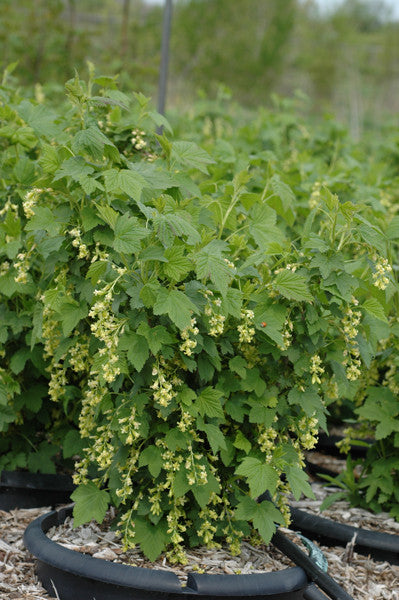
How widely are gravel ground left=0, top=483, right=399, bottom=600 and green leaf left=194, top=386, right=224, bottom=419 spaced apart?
0.49 m

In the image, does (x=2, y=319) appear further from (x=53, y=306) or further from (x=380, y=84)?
(x=380, y=84)

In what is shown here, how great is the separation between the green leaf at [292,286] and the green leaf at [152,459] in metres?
0.61

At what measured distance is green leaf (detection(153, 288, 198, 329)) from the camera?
1861 millimetres

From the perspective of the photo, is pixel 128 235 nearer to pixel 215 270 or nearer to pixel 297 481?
pixel 215 270

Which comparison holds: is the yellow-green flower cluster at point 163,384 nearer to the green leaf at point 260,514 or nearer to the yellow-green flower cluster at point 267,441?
the yellow-green flower cluster at point 267,441

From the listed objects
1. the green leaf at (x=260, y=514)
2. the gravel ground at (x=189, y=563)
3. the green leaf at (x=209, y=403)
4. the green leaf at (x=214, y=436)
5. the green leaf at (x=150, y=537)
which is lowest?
the gravel ground at (x=189, y=563)

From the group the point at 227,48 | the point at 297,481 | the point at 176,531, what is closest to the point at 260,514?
the point at 297,481

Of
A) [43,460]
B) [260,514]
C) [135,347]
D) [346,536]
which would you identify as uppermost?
[135,347]

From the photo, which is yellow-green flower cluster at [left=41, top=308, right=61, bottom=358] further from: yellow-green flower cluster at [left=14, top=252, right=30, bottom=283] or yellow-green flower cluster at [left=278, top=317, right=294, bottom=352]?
yellow-green flower cluster at [left=278, top=317, right=294, bottom=352]

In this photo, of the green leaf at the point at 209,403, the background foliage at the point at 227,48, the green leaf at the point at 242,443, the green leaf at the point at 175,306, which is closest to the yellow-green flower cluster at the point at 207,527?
the green leaf at the point at 242,443

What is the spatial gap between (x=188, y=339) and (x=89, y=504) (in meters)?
0.67

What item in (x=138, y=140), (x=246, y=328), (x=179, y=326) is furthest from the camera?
(x=138, y=140)

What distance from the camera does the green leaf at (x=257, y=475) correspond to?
2.08 m

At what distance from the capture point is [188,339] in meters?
1.96
